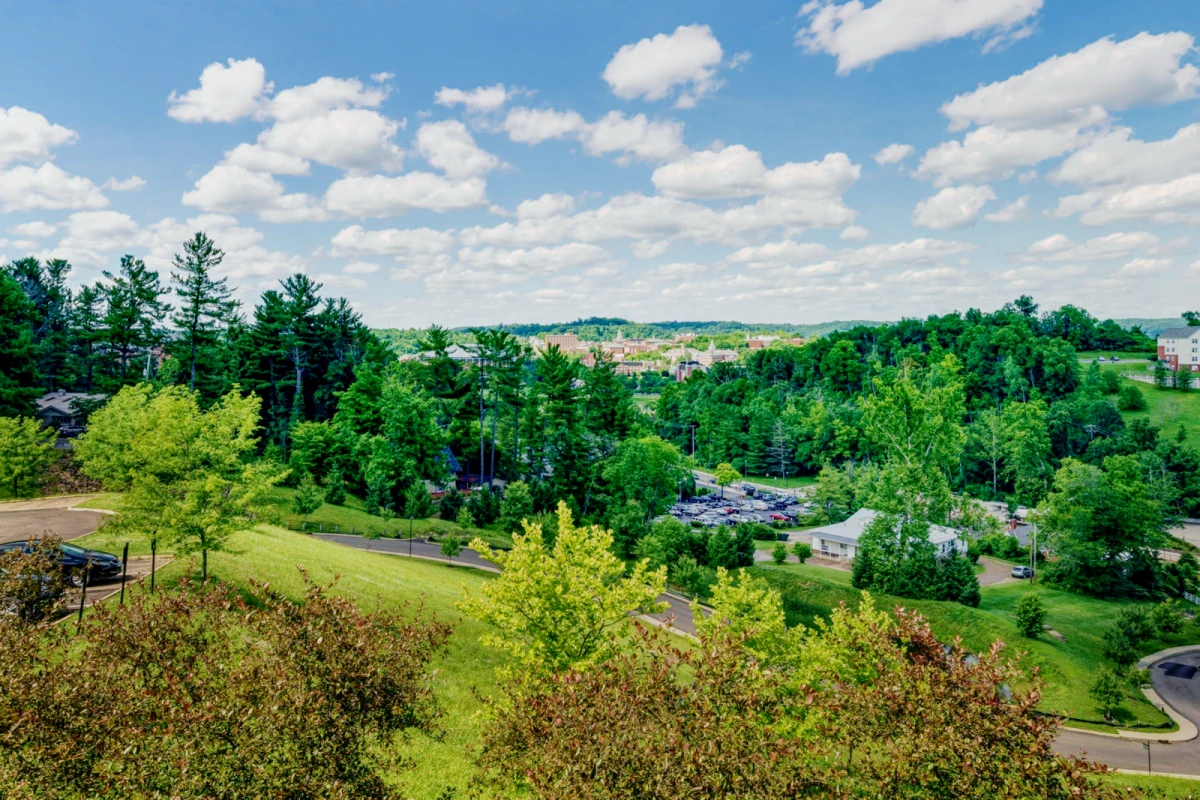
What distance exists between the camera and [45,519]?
75.7ft

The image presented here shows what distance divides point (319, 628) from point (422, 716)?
2131 mm

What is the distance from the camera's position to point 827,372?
116062 mm

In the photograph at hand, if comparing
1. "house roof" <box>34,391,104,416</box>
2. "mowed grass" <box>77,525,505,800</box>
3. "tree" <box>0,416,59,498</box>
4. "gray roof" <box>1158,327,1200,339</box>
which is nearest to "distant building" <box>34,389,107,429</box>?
"house roof" <box>34,391,104,416</box>

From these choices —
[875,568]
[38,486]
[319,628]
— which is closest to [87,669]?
[319,628]

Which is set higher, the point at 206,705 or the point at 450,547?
the point at 206,705

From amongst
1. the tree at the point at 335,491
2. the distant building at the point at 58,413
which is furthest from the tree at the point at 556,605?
the distant building at the point at 58,413

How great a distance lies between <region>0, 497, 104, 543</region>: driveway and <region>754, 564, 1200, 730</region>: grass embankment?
3108 cm

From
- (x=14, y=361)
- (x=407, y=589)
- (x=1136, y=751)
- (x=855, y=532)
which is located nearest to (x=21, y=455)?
(x=14, y=361)

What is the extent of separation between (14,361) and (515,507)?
33.8m

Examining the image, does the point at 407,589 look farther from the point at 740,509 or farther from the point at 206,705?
the point at 740,509

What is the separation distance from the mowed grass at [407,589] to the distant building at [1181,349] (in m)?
122

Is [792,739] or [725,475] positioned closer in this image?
[792,739]

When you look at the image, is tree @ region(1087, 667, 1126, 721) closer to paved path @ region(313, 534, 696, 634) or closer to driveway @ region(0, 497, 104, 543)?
paved path @ region(313, 534, 696, 634)

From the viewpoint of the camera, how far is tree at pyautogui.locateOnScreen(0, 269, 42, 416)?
39062 mm
